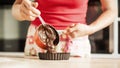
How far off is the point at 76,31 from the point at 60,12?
4.1 inches

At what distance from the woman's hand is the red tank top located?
38mm

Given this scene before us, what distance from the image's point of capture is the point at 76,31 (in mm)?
983

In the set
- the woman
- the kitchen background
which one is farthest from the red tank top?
the kitchen background

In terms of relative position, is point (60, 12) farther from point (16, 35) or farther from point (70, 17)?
point (16, 35)

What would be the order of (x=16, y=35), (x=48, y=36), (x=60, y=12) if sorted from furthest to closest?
1. (x=16, y=35)
2. (x=60, y=12)
3. (x=48, y=36)

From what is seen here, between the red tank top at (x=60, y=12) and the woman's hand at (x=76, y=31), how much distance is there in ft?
0.13

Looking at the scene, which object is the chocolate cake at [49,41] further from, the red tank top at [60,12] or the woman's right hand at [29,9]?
the red tank top at [60,12]

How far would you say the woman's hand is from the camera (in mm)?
973

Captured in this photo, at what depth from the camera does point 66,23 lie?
1057mm

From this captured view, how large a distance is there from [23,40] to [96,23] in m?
0.62

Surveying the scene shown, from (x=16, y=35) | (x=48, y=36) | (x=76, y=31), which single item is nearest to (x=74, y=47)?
(x=76, y=31)

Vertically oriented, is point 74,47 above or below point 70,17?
below

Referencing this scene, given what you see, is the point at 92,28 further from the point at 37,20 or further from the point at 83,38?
the point at 37,20

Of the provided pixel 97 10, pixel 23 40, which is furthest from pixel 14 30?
pixel 97 10
